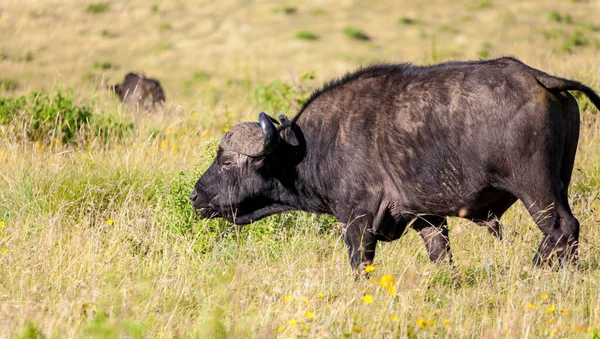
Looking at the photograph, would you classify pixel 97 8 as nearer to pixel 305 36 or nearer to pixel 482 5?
pixel 305 36

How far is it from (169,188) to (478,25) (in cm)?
2587

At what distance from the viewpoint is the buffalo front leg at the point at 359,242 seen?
6.29 m

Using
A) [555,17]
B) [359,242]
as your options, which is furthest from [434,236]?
[555,17]

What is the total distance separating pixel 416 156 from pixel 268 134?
3.79ft

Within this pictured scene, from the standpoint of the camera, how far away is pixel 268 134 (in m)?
6.45

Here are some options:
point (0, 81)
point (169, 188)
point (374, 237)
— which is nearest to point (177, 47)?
point (0, 81)

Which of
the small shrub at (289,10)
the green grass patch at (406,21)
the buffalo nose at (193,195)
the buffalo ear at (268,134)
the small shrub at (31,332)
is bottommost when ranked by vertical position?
the green grass patch at (406,21)

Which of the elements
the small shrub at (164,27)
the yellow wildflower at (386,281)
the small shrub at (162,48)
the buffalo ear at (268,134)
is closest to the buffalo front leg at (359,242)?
the buffalo ear at (268,134)

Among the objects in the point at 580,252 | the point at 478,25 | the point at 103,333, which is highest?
the point at 103,333

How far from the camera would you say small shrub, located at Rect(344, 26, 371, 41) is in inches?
1182

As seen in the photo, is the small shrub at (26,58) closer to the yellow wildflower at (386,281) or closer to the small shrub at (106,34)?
the small shrub at (106,34)

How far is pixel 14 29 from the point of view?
3092cm

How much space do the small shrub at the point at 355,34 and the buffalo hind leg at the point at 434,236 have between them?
932 inches

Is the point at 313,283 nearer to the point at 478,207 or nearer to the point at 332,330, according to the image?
the point at 332,330
